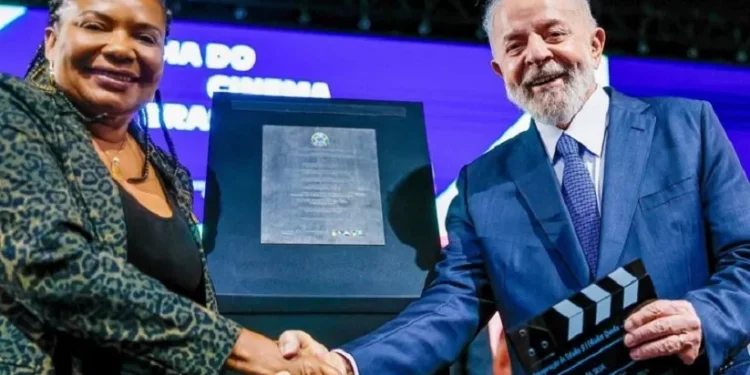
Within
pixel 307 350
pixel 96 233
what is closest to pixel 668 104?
pixel 307 350

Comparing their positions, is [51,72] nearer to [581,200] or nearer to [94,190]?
[94,190]

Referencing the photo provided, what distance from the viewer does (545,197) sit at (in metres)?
1.74

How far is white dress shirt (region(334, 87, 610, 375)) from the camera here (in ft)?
5.74

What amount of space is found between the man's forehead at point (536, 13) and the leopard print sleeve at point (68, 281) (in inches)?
38.1

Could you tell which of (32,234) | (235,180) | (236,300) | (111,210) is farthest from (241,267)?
(32,234)

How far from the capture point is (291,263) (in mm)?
1748

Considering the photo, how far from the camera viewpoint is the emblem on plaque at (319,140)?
1.93m

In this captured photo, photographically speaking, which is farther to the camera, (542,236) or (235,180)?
(235,180)

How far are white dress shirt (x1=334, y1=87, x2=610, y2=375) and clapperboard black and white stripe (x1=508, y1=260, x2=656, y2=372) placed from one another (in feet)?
1.12

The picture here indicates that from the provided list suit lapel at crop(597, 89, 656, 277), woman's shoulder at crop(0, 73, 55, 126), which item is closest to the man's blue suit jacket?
suit lapel at crop(597, 89, 656, 277)

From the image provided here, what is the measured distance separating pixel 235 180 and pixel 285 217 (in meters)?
0.14

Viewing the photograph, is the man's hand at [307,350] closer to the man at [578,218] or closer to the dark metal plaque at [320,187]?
the man at [578,218]

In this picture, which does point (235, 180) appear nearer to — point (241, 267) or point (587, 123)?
point (241, 267)

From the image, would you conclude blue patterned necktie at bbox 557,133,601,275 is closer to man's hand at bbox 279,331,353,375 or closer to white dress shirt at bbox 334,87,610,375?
white dress shirt at bbox 334,87,610,375
